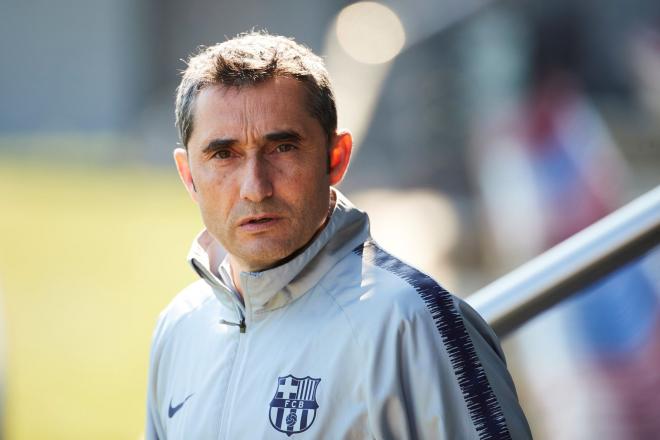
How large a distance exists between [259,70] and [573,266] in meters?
0.88

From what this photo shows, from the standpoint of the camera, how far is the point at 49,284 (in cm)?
1228

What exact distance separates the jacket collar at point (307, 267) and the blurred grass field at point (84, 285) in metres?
4.94

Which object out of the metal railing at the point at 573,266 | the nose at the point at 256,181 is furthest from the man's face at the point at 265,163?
the metal railing at the point at 573,266

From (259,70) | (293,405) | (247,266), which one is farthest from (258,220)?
(293,405)

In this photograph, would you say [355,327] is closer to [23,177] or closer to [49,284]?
[49,284]

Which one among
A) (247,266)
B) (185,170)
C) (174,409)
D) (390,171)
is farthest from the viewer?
(390,171)

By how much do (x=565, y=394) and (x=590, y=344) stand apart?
0.15 m

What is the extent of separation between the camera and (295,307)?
94.2 inches

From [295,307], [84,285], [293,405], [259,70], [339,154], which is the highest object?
[84,285]

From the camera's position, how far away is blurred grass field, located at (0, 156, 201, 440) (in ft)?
26.3

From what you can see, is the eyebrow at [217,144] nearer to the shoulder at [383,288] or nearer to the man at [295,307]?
the man at [295,307]

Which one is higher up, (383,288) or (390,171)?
(390,171)

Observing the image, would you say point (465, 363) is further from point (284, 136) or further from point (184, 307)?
point (184, 307)

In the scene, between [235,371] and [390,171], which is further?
[390,171]
